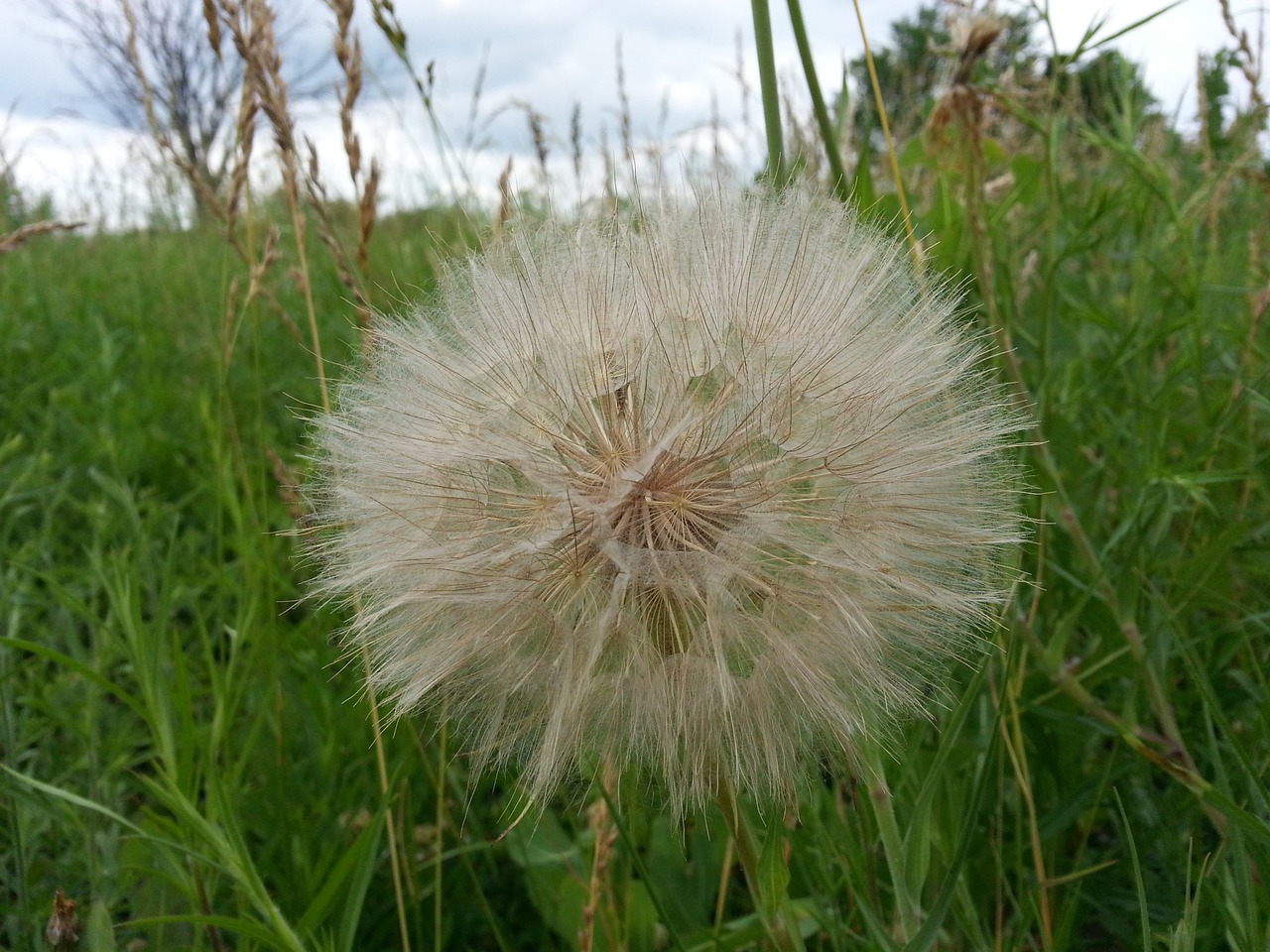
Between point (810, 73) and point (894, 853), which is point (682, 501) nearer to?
point (894, 853)

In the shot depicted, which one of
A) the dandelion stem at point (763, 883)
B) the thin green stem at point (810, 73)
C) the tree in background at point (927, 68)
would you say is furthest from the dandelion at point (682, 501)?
the tree in background at point (927, 68)

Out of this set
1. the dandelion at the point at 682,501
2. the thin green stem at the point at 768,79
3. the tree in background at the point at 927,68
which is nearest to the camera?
the dandelion at the point at 682,501

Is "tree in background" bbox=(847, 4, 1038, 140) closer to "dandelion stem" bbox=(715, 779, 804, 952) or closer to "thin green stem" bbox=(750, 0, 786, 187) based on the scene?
"thin green stem" bbox=(750, 0, 786, 187)

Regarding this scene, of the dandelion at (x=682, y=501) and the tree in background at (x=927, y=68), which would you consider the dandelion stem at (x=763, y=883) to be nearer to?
the dandelion at (x=682, y=501)

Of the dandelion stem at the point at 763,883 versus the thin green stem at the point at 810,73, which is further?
the thin green stem at the point at 810,73

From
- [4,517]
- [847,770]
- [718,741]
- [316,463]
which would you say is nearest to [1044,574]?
[847,770]

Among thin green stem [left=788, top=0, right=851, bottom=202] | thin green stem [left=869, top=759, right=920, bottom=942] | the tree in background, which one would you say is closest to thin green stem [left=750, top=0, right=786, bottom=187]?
thin green stem [left=788, top=0, right=851, bottom=202]

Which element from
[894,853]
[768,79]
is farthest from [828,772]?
[768,79]

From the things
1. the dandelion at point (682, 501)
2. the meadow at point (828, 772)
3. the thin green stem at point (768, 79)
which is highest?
the thin green stem at point (768, 79)
